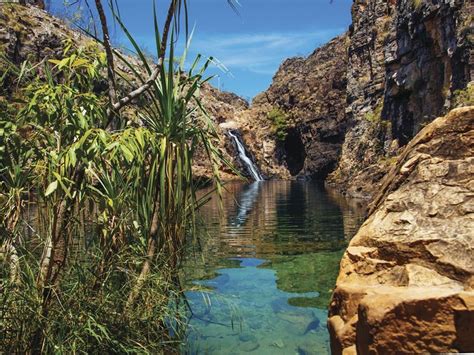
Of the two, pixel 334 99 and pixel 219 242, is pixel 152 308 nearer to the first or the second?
pixel 219 242

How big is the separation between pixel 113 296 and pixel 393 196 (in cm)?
358

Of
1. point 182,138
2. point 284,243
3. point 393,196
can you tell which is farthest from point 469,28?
point 182,138

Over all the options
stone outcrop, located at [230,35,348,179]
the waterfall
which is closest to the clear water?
stone outcrop, located at [230,35,348,179]

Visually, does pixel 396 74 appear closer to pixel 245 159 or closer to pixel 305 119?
pixel 305 119

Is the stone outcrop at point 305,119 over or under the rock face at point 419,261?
over

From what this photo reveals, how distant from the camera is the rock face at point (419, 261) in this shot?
3439 millimetres

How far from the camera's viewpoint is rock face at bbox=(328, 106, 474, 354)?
11.3ft

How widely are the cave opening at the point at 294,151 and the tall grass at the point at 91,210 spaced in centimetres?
7478

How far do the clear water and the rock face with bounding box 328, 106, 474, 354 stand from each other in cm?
157

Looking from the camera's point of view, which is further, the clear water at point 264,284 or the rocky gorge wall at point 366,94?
the rocky gorge wall at point 366,94

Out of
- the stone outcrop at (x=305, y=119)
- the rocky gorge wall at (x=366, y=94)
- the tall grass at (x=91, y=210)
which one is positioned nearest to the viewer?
the tall grass at (x=91, y=210)

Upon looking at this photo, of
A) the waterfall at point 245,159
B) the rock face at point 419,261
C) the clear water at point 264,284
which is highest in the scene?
the waterfall at point 245,159

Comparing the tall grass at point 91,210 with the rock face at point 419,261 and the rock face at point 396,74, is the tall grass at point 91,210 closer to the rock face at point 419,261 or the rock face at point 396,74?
the rock face at point 419,261

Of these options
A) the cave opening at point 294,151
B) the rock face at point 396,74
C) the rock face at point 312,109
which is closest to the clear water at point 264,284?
the rock face at point 396,74
